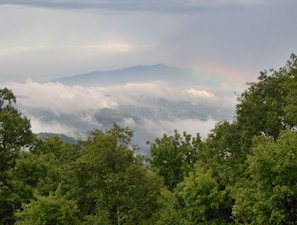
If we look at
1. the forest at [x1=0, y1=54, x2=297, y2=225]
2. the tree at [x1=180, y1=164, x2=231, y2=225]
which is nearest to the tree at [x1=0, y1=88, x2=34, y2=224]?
the forest at [x1=0, y1=54, x2=297, y2=225]

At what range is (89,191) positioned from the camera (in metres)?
32.9

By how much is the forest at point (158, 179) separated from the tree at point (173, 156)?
14640 mm

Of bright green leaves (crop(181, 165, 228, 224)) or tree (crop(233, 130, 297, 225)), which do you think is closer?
tree (crop(233, 130, 297, 225))

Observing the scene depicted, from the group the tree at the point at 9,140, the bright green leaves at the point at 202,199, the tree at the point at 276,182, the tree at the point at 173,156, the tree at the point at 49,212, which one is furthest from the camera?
the tree at the point at 173,156

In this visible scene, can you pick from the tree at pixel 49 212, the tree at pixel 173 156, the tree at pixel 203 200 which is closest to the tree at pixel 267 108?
the tree at pixel 203 200

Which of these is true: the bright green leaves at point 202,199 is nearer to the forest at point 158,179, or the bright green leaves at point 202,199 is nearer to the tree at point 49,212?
the forest at point 158,179

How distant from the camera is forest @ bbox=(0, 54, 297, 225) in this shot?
82.6 feet

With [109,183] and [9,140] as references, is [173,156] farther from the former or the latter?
[109,183]

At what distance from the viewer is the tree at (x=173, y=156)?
180ft

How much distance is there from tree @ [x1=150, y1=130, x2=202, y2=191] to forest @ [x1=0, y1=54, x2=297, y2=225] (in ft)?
48.0

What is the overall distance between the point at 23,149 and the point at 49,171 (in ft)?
15.8

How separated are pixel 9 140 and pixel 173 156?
22.3m

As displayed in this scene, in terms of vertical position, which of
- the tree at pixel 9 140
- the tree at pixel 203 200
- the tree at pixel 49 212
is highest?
the tree at pixel 9 140

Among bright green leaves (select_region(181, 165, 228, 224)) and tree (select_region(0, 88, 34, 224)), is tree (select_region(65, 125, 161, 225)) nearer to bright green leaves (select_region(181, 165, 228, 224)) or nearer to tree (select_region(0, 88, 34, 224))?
bright green leaves (select_region(181, 165, 228, 224))
